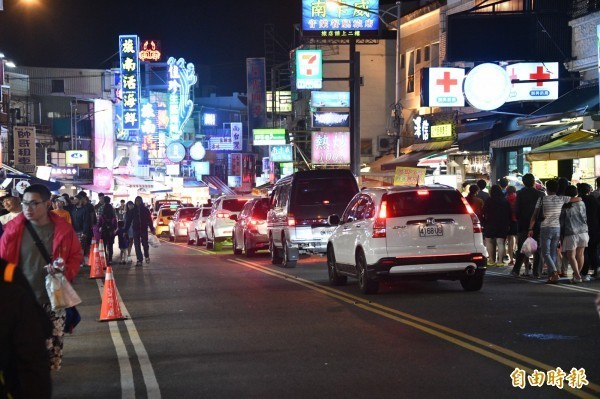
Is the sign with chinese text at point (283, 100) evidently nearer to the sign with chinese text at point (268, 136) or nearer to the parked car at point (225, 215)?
the sign with chinese text at point (268, 136)

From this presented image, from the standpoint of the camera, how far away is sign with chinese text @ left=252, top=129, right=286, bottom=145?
55406mm

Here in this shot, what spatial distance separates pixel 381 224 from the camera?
48.2 ft

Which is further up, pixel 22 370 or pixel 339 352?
pixel 22 370

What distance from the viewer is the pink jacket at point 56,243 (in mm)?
7512

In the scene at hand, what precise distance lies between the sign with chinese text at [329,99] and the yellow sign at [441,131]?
14.5 meters

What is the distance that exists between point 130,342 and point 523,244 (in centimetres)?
879

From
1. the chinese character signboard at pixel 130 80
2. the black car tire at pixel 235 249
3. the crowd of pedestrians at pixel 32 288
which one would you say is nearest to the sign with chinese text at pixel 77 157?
the chinese character signboard at pixel 130 80

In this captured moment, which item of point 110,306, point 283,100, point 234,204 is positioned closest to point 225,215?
point 234,204

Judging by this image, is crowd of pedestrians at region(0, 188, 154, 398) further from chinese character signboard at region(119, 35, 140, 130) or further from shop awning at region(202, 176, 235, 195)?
shop awning at region(202, 176, 235, 195)

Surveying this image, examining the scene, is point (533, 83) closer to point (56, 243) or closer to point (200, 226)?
point (200, 226)

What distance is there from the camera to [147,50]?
8481cm

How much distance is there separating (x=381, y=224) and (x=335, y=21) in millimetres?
29618

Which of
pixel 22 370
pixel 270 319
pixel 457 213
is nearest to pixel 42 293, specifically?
pixel 22 370

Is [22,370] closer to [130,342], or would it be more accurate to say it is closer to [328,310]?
[130,342]
